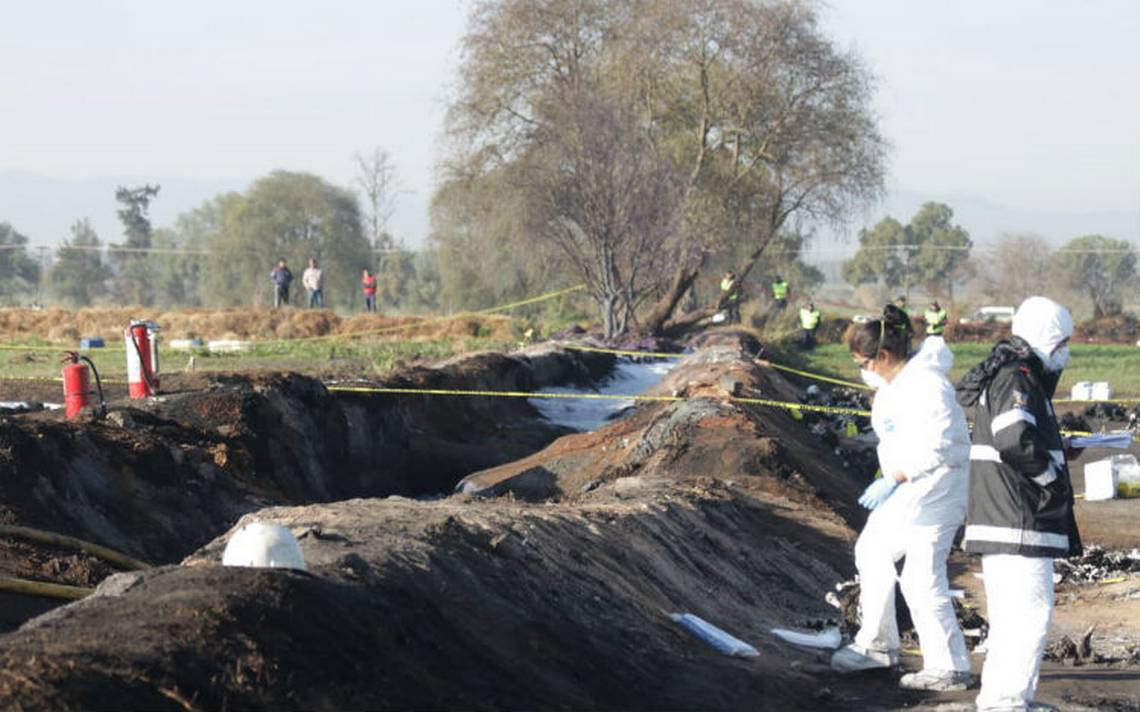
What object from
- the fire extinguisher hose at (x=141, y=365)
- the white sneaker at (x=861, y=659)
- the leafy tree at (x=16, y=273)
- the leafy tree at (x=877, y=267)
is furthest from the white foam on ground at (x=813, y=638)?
the leafy tree at (x=877, y=267)

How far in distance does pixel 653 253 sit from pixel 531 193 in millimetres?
3357

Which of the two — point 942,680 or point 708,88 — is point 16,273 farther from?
point 942,680

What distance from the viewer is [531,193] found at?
3988cm

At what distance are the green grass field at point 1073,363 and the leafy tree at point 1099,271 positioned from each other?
1287 centimetres

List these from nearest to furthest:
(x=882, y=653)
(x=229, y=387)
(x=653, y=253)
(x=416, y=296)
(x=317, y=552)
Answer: (x=317, y=552) → (x=882, y=653) → (x=229, y=387) → (x=653, y=253) → (x=416, y=296)

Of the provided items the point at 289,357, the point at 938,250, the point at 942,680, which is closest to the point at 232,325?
the point at 289,357

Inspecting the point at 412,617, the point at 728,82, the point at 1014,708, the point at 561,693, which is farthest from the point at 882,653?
the point at 728,82

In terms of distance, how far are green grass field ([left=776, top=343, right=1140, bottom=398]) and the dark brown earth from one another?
16.9 m

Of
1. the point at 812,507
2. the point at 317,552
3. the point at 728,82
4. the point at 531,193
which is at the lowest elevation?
the point at 812,507

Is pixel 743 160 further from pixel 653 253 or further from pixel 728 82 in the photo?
pixel 653 253

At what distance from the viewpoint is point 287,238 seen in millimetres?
73000

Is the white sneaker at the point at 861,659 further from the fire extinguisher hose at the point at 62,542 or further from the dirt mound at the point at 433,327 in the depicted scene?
the dirt mound at the point at 433,327

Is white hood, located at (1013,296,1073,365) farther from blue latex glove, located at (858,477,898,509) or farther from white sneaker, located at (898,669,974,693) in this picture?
white sneaker, located at (898,669,974,693)

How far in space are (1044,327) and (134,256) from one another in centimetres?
7507
